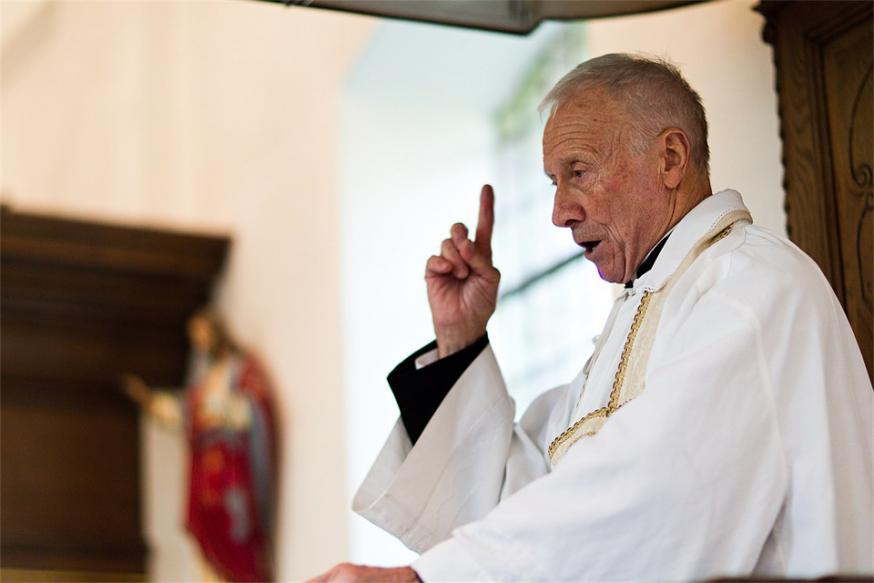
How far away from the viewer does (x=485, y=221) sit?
4316mm

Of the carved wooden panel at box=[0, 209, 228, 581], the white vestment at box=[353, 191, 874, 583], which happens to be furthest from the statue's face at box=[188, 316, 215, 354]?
the white vestment at box=[353, 191, 874, 583]

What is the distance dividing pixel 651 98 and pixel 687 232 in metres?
0.37

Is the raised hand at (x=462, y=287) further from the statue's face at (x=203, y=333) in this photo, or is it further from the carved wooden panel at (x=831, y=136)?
the statue's face at (x=203, y=333)

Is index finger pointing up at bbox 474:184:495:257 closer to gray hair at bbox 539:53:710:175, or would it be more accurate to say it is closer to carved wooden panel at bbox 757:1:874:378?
gray hair at bbox 539:53:710:175

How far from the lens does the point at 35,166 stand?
40.0 feet

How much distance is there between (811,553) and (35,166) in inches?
400

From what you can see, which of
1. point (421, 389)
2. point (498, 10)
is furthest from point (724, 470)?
point (498, 10)

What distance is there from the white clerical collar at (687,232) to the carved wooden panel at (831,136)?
0.72 meters

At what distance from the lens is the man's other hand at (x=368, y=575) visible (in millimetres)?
3104

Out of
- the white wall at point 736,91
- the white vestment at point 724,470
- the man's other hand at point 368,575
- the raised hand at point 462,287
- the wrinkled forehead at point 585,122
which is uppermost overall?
the white wall at point 736,91

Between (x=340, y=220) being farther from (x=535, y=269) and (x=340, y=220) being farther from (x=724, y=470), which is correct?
(x=724, y=470)

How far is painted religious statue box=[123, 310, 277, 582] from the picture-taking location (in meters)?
8.35

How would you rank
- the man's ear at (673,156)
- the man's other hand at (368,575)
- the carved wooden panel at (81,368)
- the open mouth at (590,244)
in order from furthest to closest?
the carved wooden panel at (81,368) → the open mouth at (590,244) → the man's ear at (673,156) → the man's other hand at (368,575)

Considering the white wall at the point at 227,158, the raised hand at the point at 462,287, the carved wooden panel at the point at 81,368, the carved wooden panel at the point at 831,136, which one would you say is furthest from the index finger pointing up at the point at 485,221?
the carved wooden panel at the point at 81,368
